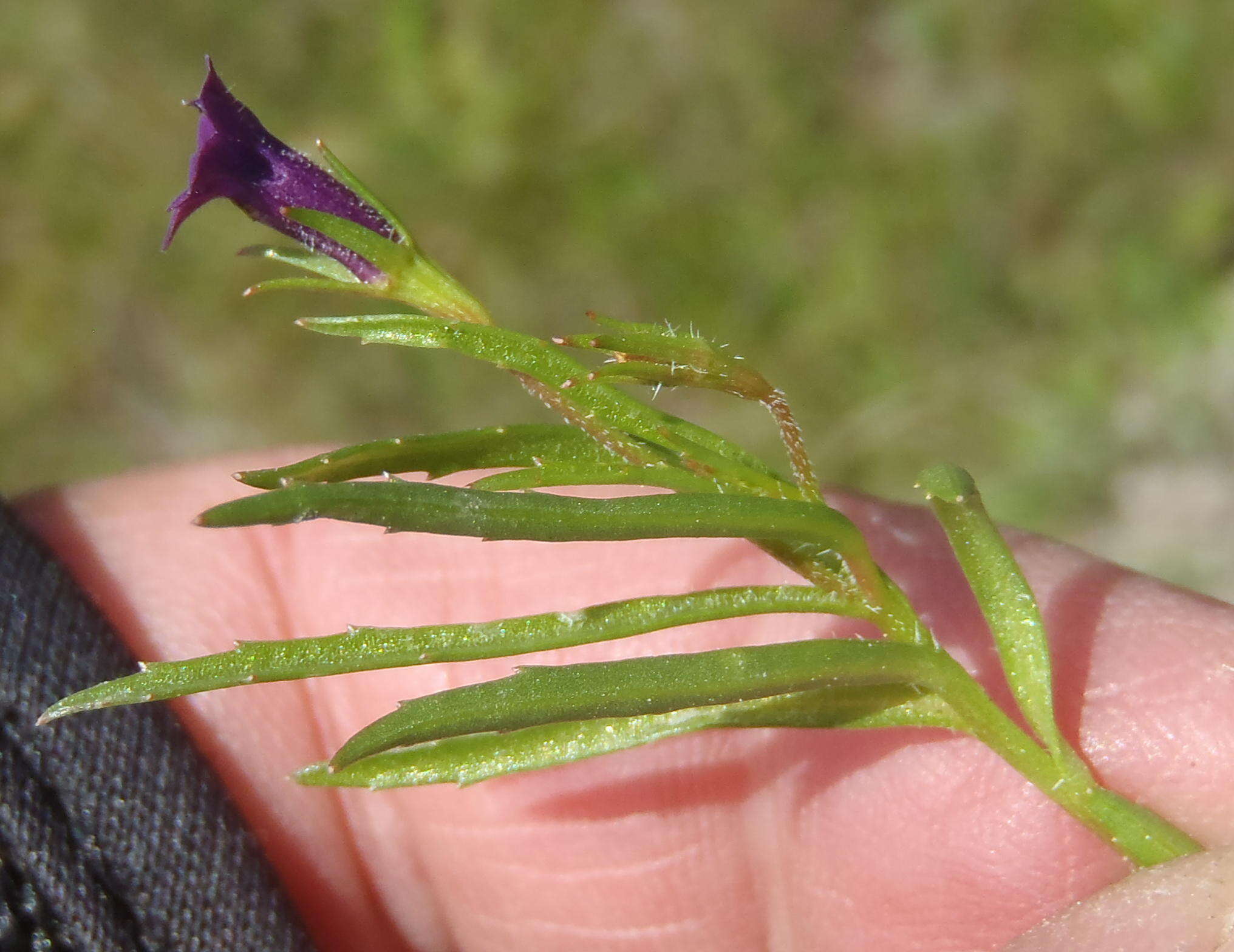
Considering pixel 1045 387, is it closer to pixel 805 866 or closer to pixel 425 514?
pixel 805 866

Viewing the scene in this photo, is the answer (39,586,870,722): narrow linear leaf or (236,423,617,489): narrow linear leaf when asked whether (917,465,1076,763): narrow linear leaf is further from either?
(236,423,617,489): narrow linear leaf

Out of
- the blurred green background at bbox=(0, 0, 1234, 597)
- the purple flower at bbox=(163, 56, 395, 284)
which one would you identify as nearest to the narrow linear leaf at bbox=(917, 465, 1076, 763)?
the purple flower at bbox=(163, 56, 395, 284)

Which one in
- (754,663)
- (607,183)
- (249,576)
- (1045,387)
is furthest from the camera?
(607,183)

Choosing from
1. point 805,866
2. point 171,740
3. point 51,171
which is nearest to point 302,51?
point 51,171

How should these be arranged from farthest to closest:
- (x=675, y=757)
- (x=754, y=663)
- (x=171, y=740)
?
(x=675, y=757)
(x=171, y=740)
(x=754, y=663)

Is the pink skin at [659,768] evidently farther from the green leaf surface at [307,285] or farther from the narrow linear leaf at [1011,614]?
the green leaf surface at [307,285]

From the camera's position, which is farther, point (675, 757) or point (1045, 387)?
point (1045, 387)

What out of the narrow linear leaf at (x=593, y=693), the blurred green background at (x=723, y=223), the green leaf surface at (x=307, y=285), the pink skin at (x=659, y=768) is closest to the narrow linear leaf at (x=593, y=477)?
the narrow linear leaf at (x=593, y=693)
